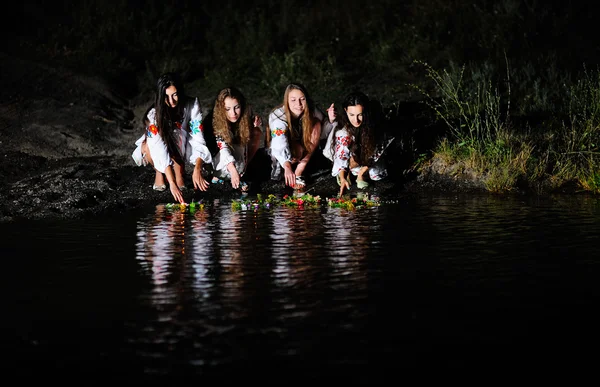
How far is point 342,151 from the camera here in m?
11.4

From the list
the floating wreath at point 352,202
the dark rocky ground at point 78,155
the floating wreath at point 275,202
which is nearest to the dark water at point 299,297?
the floating wreath at point 352,202

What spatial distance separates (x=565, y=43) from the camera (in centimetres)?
1681

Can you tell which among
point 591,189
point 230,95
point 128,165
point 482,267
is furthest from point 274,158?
point 482,267

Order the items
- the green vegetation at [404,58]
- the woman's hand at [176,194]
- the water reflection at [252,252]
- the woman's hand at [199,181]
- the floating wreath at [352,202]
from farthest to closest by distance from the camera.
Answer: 1. the green vegetation at [404,58]
2. the woman's hand at [199,181]
3. the woman's hand at [176,194]
4. the floating wreath at [352,202]
5. the water reflection at [252,252]

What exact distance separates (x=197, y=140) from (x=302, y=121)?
1375 mm

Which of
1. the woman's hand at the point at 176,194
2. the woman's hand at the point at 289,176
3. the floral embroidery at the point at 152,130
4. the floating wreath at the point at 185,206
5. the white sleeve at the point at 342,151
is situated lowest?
the floating wreath at the point at 185,206

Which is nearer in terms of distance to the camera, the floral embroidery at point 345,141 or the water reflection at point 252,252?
the water reflection at point 252,252

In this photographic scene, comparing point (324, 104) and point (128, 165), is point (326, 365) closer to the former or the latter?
point (128, 165)

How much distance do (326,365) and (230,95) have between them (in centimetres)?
739

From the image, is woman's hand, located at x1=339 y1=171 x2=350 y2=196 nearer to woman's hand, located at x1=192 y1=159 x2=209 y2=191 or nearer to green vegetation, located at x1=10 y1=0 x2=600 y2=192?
green vegetation, located at x1=10 y1=0 x2=600 y2=192

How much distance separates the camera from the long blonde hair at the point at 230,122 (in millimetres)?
11477

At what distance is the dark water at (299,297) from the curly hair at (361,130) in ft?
8.47

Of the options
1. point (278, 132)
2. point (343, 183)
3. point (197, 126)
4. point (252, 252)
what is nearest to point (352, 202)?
point (343, 183)

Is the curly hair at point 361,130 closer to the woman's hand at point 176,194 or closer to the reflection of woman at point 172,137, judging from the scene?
the reflection of woman at point 172,137
